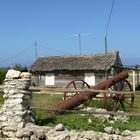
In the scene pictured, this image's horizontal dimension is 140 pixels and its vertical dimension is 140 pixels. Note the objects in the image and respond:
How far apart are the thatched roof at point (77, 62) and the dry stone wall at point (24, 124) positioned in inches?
879

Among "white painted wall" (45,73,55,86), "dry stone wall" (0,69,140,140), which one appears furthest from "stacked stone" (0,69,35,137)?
"white painted wall" (45,73,55,86)

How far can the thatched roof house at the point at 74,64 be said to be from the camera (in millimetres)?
34172

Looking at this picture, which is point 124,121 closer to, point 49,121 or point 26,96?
point 49,121

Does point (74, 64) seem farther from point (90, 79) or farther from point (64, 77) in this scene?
point (90, 79)

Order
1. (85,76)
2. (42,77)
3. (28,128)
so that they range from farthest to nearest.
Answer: (42,77) < (85,76) < (28,128)

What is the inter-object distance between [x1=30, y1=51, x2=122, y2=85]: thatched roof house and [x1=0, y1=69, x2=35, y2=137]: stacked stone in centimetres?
2225

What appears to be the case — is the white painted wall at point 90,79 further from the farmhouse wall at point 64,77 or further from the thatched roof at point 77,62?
the thatched roof at point 77,62

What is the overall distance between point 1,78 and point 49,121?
25.7 metres

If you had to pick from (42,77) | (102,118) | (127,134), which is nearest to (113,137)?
(127,134)

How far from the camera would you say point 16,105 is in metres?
11.1

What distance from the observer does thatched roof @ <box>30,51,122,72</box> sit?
1349 inches

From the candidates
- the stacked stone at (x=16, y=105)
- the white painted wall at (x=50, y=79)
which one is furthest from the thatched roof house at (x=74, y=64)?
the stacked stone at (x=16, y=105)

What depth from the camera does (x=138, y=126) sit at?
12297mm

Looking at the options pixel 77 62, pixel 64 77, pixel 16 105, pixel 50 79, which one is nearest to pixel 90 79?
pixel 77 62
